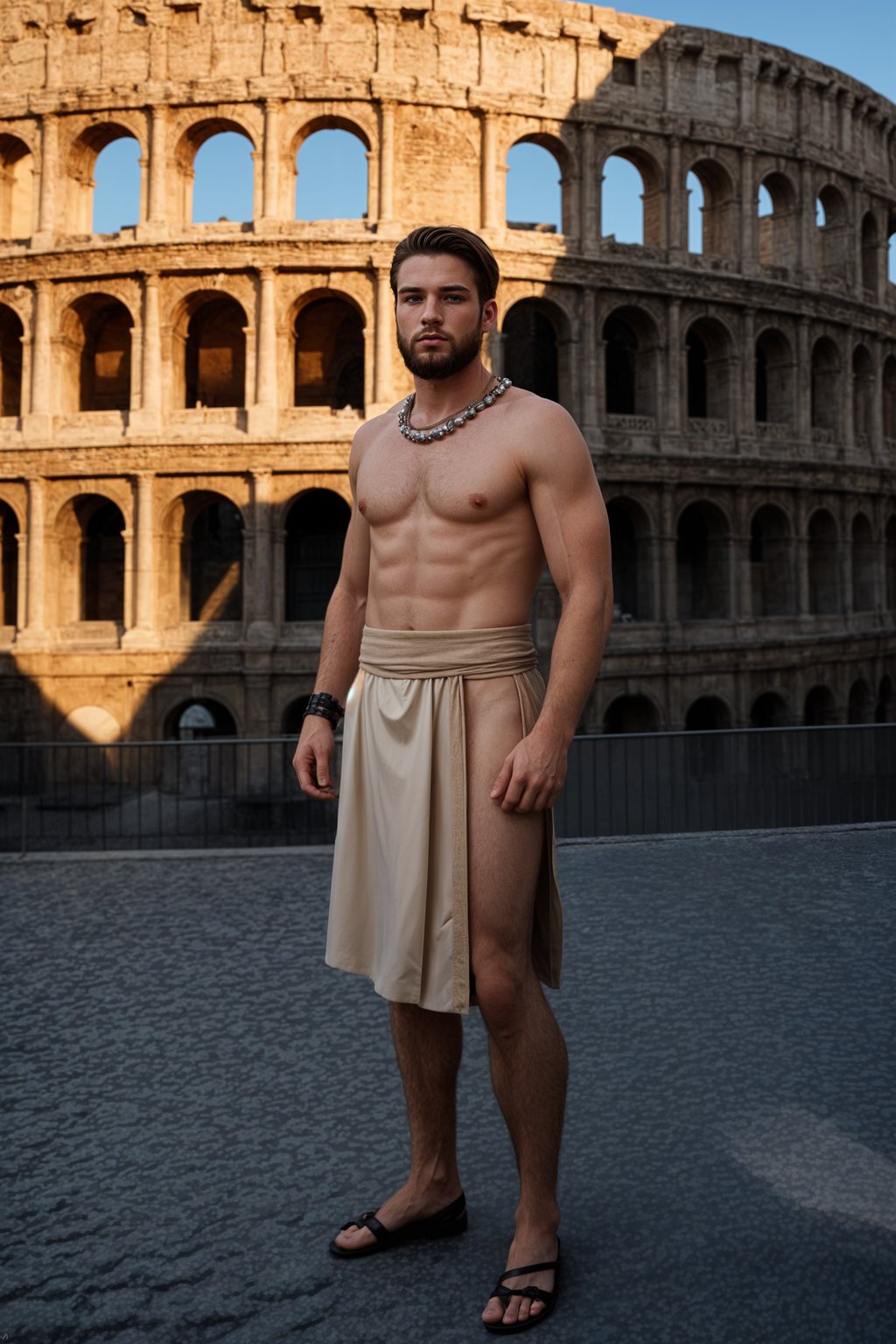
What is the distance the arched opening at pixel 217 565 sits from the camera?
23.6 meters

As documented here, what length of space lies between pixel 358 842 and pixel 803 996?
2634mm

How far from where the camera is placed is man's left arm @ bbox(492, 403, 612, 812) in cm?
257

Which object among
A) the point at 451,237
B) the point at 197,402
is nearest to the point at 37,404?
the point at 197,402

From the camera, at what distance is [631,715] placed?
2331 cm

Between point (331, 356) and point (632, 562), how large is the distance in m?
7.63

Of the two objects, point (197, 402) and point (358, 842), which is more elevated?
point (197, 402)

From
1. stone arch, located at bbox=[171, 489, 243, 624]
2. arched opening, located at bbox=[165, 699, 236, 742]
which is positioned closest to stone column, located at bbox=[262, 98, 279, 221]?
stone arch, located at bbox=[171, 489, 243, 624]

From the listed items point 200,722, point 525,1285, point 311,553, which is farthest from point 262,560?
point 525,1285

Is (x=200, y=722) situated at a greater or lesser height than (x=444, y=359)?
lesser

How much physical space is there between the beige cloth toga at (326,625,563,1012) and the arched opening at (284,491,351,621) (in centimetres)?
2037

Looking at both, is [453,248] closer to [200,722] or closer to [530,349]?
[530,349]

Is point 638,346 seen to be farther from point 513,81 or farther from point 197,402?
point 197,402

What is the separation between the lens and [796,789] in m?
9.12

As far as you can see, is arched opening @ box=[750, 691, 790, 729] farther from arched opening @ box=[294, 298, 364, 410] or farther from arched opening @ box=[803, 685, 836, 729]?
arched opening @ box=[294, 298, 364, 410]
